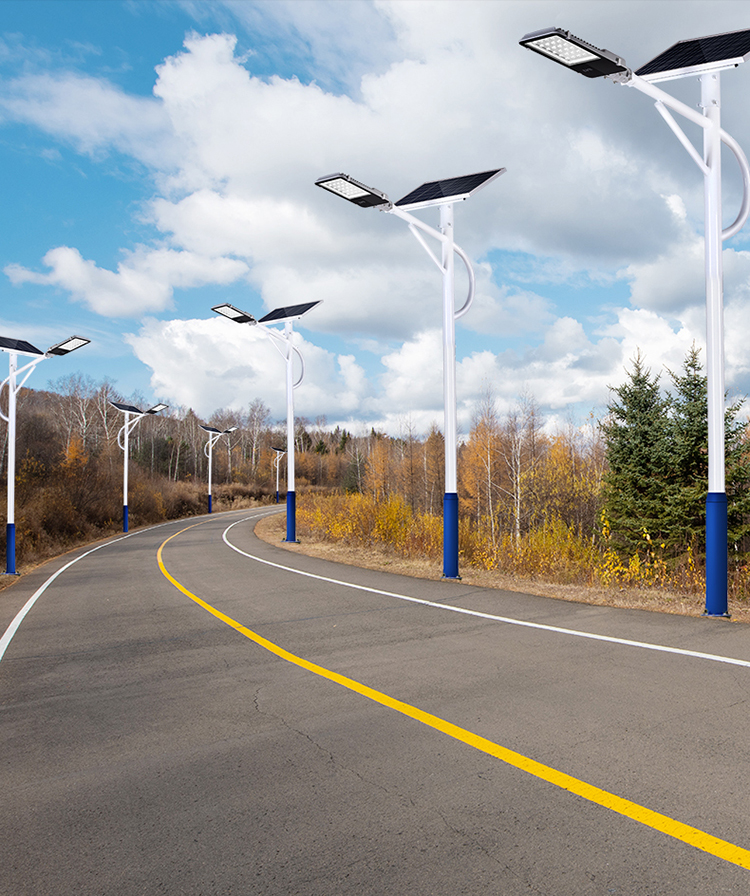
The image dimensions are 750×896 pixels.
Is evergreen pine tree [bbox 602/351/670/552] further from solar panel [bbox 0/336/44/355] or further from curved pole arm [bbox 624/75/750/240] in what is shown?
solar panel [bbox 0/336/44/355]

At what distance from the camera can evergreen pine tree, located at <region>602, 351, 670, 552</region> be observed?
21312 millimetres

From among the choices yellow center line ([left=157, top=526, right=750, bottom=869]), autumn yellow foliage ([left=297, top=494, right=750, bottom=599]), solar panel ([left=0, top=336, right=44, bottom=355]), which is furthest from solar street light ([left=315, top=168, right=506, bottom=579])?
solar panel ([left=0, top=336, right=44, bottom=355])

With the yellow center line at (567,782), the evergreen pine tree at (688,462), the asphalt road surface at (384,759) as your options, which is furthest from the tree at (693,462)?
the yellow center line at (567,782)

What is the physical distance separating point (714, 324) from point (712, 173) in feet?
6.86

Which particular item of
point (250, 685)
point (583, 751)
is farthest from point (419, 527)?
point (583, 751)

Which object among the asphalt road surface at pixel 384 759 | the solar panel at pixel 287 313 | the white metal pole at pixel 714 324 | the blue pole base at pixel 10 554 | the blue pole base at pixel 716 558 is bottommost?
the blue pole base at pixel 10 554

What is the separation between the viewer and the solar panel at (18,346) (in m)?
18.7

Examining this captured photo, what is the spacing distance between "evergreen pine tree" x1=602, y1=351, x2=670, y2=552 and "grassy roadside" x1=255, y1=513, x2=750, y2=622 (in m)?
9.50

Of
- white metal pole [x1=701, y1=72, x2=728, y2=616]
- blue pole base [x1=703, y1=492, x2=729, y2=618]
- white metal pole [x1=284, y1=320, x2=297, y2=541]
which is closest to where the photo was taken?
blue pole base [x1=703, y1=492, x2=729, y2=618]

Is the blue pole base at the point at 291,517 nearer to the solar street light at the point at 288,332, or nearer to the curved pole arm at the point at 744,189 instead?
the solar street light at the point at 288,332

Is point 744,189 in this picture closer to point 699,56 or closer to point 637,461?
point 699,56

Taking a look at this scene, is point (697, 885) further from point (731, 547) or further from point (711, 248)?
point (731, 547)

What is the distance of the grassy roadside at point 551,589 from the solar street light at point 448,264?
87 centimetres

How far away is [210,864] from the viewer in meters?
3.00
